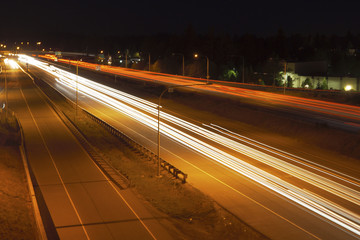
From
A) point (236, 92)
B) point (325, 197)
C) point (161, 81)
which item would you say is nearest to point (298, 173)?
point (325, 197)

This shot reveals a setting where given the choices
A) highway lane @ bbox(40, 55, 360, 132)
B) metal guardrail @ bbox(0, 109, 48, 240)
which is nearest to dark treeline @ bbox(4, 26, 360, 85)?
highway lane @ bbox(40, 55, 360, 132)

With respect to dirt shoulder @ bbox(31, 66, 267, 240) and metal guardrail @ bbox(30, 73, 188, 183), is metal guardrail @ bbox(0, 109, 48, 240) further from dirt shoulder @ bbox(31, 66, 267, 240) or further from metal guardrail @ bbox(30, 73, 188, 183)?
metal guardrail @ bbox(30, 73, 188, 183)

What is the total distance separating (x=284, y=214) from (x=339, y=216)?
8.46 feet

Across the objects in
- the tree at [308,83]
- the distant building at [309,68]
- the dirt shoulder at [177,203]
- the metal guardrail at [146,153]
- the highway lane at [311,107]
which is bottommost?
the dirt shoulder at [177,203]

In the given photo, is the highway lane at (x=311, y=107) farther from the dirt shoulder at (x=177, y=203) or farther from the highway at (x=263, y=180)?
the dirt shoulder at (x=177, y=203)

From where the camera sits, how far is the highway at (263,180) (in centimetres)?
1927

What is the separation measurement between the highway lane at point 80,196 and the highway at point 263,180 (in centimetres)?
498

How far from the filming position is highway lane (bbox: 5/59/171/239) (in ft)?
62.1

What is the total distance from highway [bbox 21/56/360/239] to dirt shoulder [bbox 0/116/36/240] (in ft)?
32.9

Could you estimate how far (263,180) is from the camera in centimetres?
2517

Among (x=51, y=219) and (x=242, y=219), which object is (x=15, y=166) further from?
(x=242, y=219)

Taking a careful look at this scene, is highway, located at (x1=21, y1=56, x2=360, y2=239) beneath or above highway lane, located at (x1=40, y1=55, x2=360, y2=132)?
beneath

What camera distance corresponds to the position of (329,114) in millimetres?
41375

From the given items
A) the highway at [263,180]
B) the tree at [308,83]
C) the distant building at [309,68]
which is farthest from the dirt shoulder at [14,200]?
the distant building at [309,68]
